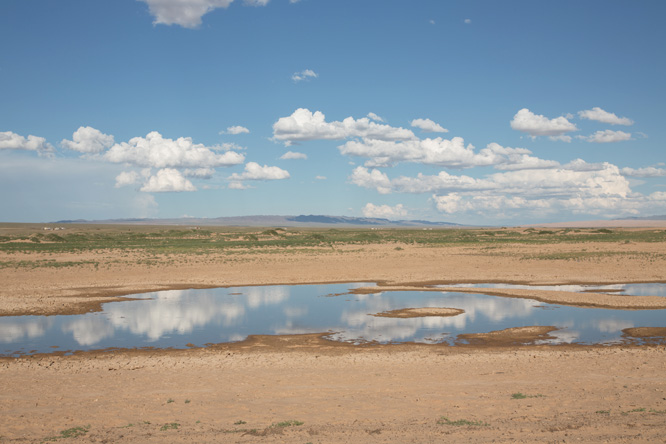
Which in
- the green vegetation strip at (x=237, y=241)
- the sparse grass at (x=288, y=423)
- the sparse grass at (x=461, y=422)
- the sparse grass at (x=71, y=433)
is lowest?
the sparse grass at (x=71, y=433)

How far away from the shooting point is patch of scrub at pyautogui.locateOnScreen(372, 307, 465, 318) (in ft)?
79.9

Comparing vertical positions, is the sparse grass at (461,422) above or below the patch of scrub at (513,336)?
above

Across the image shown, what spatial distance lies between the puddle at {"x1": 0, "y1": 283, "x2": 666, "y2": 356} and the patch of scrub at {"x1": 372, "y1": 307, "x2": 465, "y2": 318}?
0.60 meters

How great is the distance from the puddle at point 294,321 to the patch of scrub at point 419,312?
1.95ft

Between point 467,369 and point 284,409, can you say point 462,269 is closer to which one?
point 467,369

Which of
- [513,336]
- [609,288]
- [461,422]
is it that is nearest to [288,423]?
[461,422]

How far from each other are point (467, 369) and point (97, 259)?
45210 mm

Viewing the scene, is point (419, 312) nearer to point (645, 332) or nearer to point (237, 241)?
point (645, 332)

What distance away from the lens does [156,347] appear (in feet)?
62.2

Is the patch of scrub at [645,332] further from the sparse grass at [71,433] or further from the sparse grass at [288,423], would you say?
the sparse grass at [71,433]

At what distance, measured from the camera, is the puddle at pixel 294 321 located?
19969mm

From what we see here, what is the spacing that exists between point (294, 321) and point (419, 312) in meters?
5.84

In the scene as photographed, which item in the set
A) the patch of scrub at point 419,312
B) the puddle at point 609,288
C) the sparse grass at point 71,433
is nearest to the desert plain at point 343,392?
the sparse grass at point 71,433

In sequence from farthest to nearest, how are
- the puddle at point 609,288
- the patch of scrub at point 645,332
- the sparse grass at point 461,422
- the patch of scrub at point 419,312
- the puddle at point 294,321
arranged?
the puddle at point 609,288
the patch of scrub at point 419,312
the puddle at point 294,321
the patch of scrub at point 645,332
the sparse grass at point 461,422
